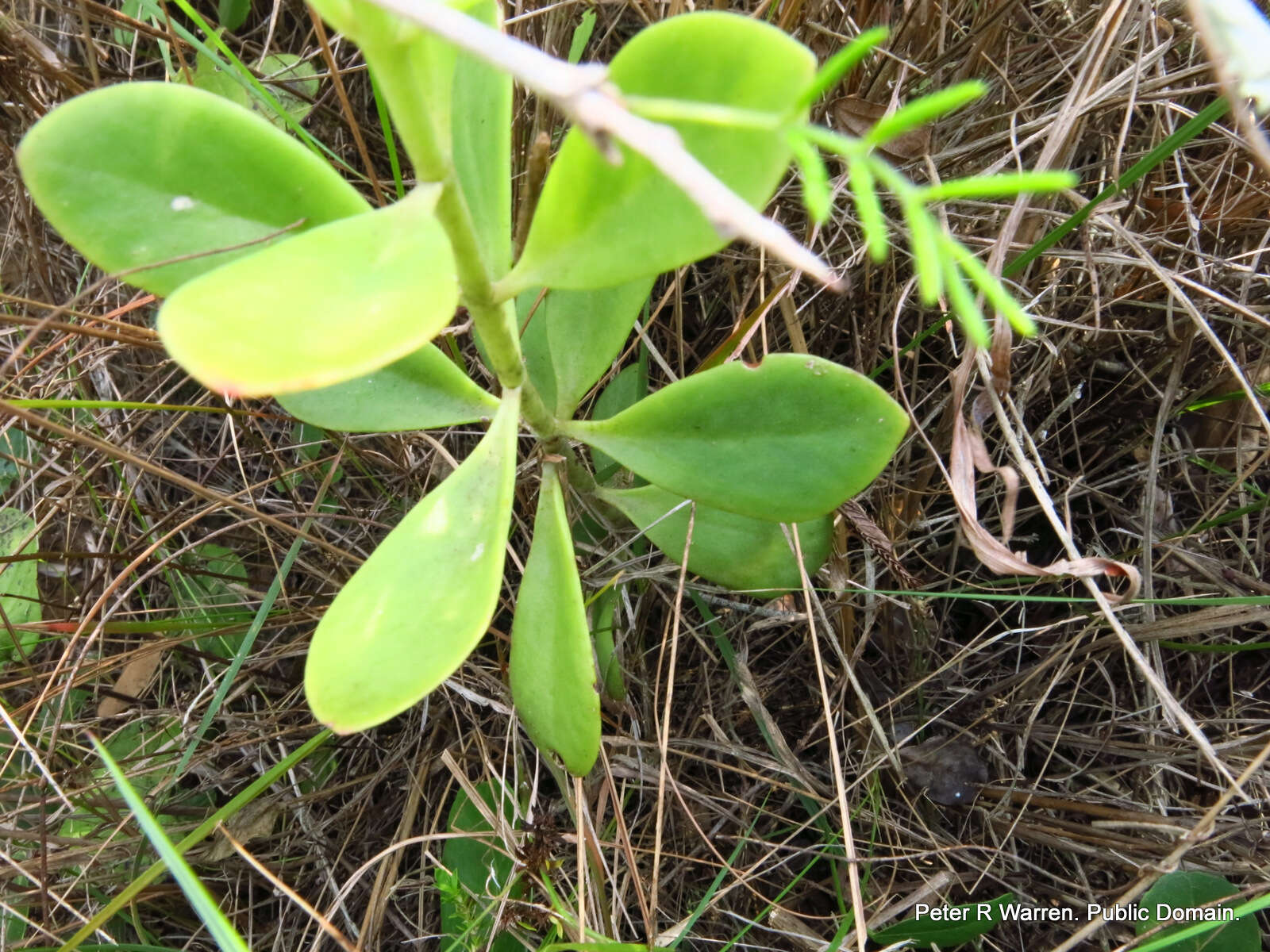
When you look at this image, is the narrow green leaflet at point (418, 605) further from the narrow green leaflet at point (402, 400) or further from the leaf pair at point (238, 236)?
the leaf pair at point (238, 236)

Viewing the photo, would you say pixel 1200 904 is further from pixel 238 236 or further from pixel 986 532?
pixel 238 236

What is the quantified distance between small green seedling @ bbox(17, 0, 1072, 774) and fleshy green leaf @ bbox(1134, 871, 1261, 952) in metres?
0.68

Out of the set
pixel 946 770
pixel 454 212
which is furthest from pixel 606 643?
pixel 454 212

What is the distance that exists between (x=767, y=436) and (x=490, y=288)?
37 cm

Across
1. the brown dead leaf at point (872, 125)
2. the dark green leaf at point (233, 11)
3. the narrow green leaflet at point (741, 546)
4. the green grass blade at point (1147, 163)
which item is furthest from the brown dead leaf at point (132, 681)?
the green grass blade at point (1147, 163)

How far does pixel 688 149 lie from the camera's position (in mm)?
734

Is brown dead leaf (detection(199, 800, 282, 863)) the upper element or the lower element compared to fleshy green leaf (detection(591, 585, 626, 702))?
lower

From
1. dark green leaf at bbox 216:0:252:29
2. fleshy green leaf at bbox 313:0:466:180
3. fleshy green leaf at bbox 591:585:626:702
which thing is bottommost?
fleshy green leaf at bbox 591:585:626:702

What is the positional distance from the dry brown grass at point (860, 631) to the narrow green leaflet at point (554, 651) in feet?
0.92

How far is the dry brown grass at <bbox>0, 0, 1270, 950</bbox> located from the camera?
1.28 m

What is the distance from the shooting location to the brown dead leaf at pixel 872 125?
1.22 meters

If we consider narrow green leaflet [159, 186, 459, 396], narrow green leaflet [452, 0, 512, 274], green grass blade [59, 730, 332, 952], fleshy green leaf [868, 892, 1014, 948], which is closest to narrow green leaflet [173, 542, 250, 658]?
green grass blade [59, 730, 332, 952]

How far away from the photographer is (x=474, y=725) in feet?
4.52

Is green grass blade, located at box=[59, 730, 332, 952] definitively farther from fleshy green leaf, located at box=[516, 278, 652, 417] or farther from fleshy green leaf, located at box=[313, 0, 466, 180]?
fleshy green leaf, located at box=[313, 0, 466, 180]
